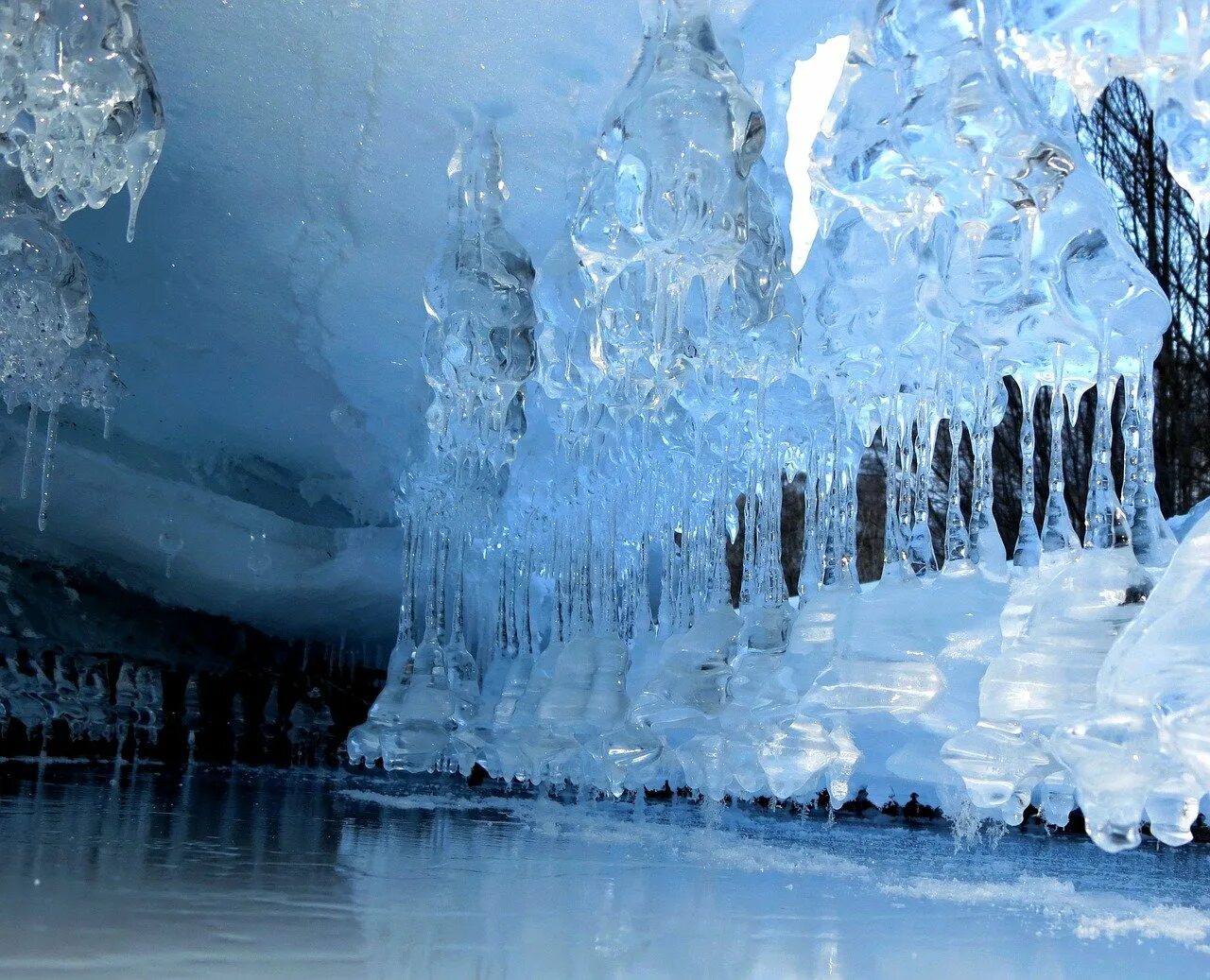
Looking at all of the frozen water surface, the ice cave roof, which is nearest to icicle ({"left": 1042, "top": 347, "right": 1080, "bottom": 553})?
the frozen water surface

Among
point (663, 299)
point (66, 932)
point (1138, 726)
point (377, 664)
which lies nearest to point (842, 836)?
point (663, 299)

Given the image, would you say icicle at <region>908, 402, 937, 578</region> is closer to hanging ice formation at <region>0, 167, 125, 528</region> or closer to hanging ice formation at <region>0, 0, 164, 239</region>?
hanging ice formation at <region>0, 0, 164, 239</region>

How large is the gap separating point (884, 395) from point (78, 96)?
2.40m

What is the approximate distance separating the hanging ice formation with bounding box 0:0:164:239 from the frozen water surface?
65.5 inches

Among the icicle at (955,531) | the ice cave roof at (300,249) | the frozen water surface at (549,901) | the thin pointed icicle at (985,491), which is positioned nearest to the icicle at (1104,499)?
the thin pointed icicle at (985,491)

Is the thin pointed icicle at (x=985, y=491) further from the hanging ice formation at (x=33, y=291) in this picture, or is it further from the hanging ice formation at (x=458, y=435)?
the hanging ice formation at (x=33, y=291)

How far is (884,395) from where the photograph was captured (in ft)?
12.9

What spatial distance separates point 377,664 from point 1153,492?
11.2m

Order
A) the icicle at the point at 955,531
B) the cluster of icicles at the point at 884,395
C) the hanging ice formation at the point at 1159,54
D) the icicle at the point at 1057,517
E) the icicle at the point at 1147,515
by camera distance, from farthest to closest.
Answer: the icicle at the point at 955,531, the icicle at the point at 1057,517, the icicle at the point at 1147,515, the cluster of icicles at the point at 884,395, the hanging ice formation at the point at 1159,54

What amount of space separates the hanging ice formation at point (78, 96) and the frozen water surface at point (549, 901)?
166cm

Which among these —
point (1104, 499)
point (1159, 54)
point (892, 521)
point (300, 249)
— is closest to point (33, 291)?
point (300, 249)

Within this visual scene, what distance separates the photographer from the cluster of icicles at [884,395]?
87.7 inches

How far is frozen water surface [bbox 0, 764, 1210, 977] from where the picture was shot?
6.28 feet

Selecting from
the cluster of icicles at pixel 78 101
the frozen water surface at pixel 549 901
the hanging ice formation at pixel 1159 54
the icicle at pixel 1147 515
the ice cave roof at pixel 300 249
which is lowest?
the frozen water surface at pixel 549 901
